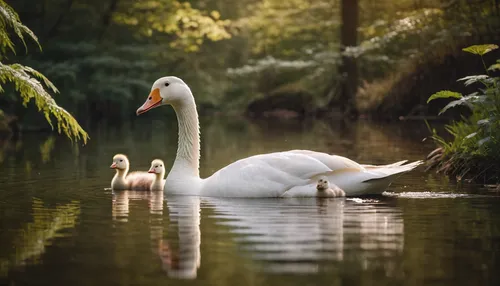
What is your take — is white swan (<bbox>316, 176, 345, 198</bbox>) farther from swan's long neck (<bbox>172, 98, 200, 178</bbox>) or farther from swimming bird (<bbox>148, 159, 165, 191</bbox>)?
swimming bird (<bbox>148, 159, 165, 191</bbox>)

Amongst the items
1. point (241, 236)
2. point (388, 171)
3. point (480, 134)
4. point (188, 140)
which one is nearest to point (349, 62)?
point (480, 134)

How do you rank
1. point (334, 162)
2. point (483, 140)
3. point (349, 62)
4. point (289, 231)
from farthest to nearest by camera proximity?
point (349, 62)
point (483, 140)
point (334, 162)
point (289, 231)

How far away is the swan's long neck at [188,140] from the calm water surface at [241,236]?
1.78 feet

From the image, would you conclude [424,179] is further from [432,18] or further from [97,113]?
[97,113]

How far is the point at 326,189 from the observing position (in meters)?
12.1

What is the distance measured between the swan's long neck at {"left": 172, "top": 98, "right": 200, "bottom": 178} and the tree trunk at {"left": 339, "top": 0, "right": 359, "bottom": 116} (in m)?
25.6

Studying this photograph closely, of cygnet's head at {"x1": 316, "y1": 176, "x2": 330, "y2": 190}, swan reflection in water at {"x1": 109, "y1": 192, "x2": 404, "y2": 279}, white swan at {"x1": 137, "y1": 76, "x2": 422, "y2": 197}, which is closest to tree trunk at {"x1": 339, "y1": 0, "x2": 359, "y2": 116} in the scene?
white swan at {"x1": 137, "y1": 76, "x2": 422, "y2": 197}

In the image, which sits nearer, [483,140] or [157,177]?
[483,140]

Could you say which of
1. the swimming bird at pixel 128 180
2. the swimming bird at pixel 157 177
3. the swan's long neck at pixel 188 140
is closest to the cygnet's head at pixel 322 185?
the swan's long neck at pixel 188 140

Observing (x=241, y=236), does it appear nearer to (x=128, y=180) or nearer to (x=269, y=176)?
(x=269, y=176)

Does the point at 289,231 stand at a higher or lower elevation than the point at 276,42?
lower

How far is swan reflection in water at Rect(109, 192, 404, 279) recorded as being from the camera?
25.9 feet

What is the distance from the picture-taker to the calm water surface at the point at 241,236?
7.34m

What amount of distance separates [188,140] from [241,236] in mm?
4387
